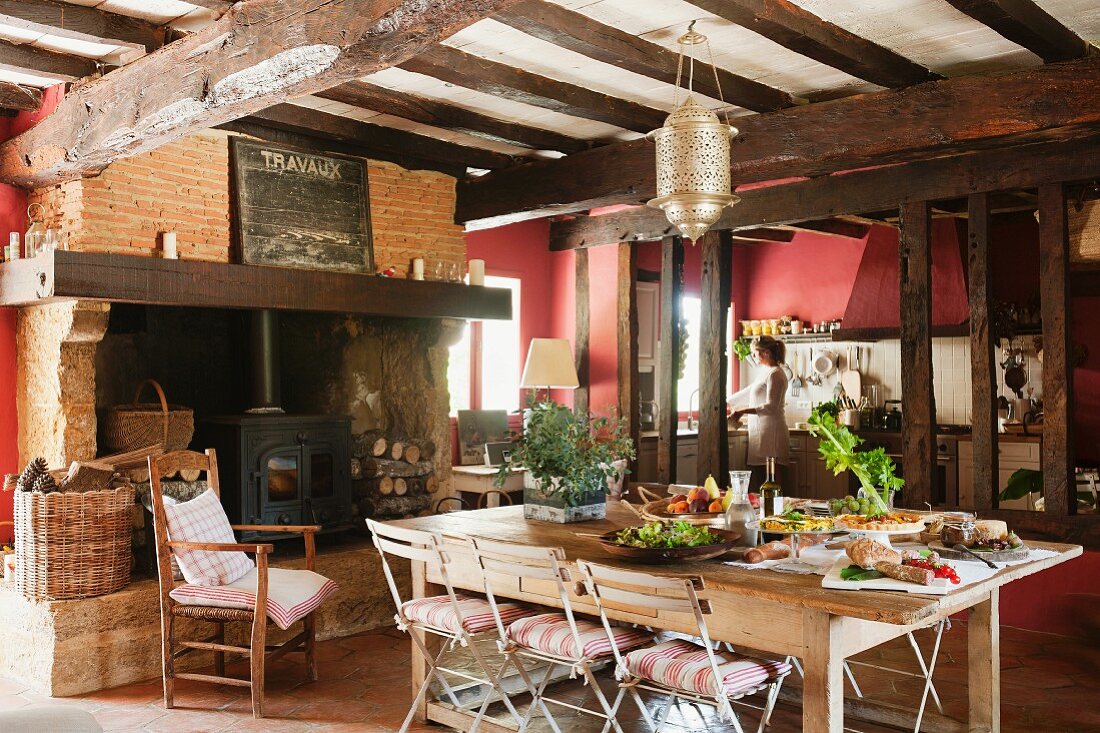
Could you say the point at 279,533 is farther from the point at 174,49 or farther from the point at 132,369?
the point at 174,49

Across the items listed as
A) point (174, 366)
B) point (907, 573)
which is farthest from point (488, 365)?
point (907, 573)

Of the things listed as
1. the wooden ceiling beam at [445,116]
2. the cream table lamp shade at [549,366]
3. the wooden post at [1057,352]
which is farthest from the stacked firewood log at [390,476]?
the wooden post at [1057,352]

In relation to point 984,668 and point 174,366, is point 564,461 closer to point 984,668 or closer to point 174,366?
point 984,668

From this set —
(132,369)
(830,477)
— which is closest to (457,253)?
(132,369)

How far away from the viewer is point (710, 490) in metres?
3.98

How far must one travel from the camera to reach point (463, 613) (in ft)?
12.6

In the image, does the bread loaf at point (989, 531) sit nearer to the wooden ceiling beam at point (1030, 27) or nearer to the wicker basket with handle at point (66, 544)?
the wooden ceiling beam at point (1030, 27)

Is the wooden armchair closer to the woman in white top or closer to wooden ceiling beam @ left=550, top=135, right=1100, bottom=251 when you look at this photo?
wooden ceiling beam @ left=550, top=135, right=1100, bottom=251

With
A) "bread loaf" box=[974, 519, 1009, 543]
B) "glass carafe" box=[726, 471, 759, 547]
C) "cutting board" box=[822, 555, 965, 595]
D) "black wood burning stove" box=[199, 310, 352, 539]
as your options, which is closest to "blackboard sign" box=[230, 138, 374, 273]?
"black wood burning stove" box=[199, 310, 352, 539]

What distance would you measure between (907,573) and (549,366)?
16.5 feet

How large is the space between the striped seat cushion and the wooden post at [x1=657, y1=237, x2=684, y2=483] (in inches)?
135

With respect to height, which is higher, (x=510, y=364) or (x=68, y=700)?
(x=510, y=364)

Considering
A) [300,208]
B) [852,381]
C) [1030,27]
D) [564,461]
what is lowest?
[564,461]

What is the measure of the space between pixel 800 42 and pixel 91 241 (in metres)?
3.31
